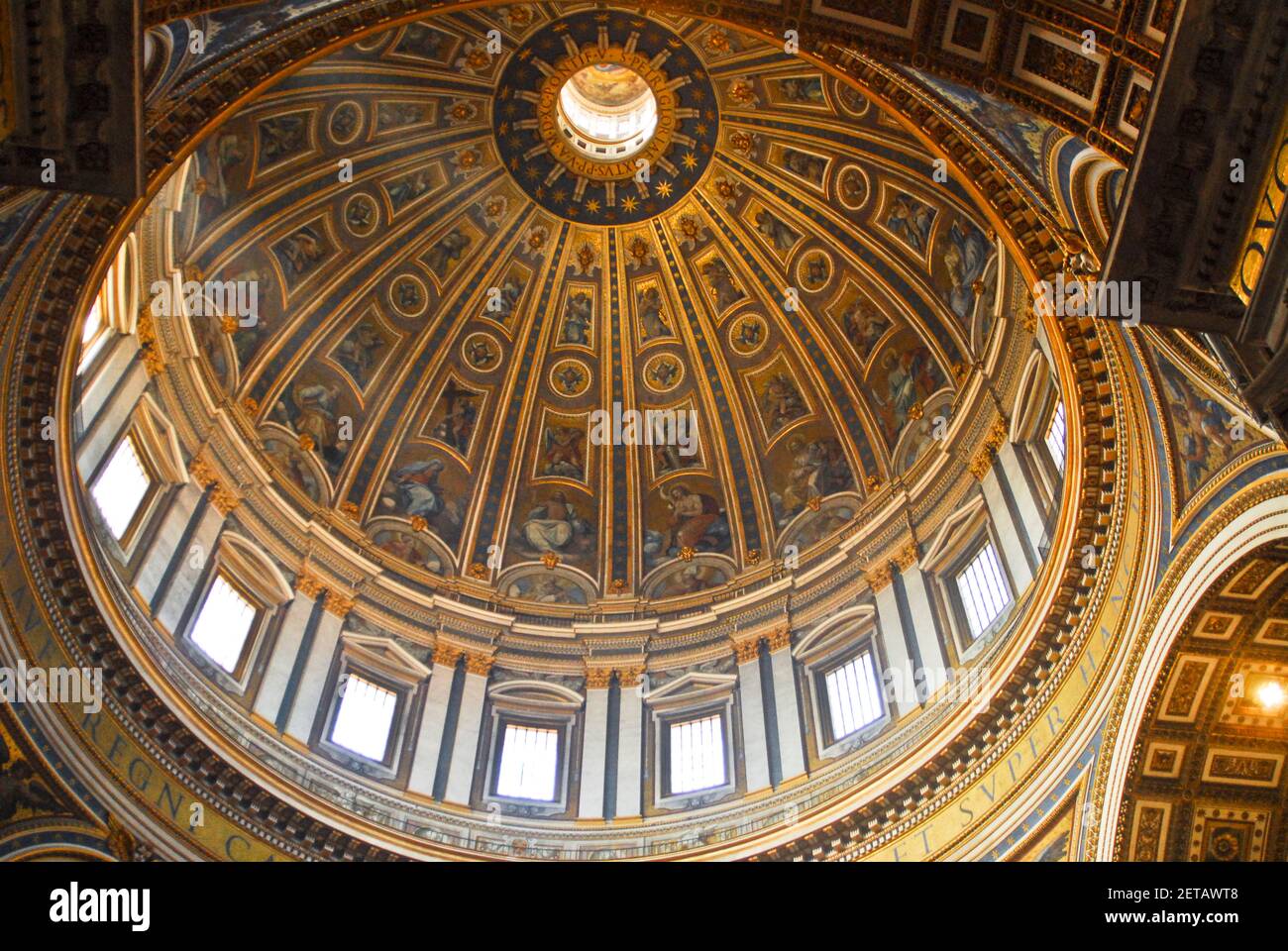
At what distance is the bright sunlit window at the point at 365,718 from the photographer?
23188 mm

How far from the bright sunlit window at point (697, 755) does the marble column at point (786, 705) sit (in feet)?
4.17

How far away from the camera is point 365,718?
938 inches

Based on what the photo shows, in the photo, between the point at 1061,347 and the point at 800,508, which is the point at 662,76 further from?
the point at 1061,347

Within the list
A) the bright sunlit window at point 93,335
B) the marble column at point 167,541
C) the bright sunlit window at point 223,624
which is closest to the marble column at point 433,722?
the bright sunlit window at point 223,624

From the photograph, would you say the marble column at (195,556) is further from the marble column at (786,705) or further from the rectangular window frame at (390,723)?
the marble column at (786,705)

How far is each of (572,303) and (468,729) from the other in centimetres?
1226

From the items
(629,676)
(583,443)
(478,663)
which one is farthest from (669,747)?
(583,443)

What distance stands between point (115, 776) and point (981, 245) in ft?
58.0

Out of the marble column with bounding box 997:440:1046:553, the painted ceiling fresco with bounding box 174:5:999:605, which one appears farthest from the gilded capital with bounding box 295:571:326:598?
the marble column with bounding box 997:440:1046:553

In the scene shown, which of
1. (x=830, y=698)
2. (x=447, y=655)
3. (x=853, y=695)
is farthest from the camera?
(x=447, y=655)

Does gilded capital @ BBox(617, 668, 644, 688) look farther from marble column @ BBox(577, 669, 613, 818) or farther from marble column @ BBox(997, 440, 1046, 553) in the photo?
marble column @ BBox(997, 440, 1046, 553)

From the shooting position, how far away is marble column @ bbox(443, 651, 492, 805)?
2334 centimetres

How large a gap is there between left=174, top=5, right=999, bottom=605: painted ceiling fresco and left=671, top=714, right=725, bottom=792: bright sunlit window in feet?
14.3

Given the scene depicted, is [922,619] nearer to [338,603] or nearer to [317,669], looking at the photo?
[317,669]
